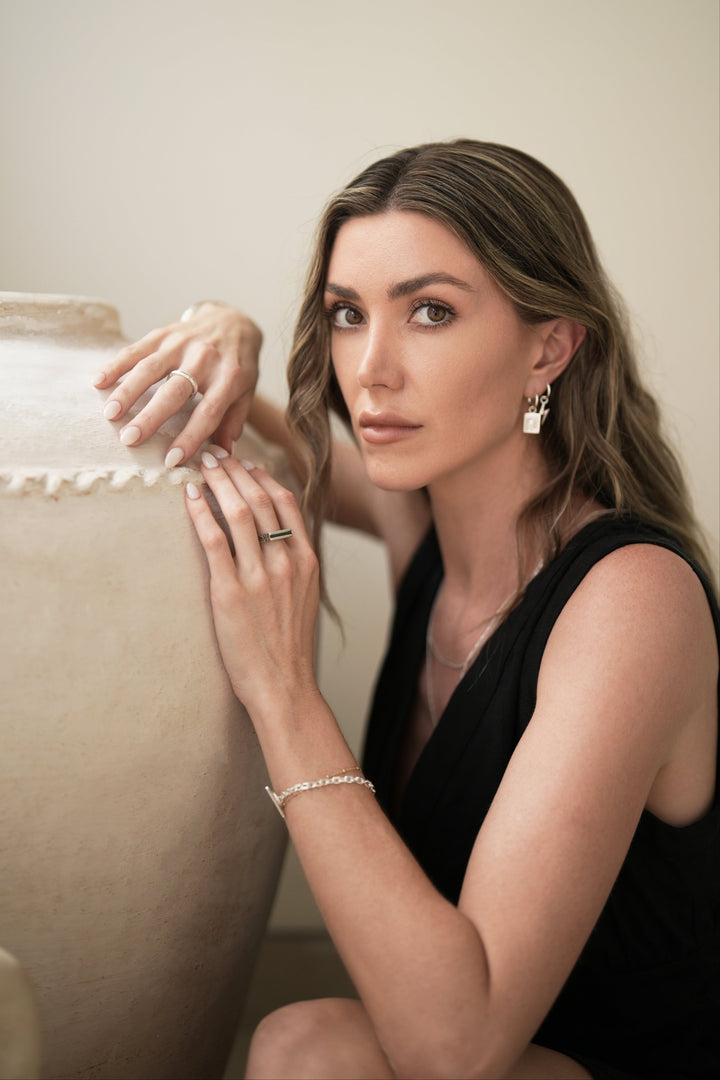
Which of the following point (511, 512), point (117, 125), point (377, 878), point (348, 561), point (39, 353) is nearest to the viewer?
point (377, 878)

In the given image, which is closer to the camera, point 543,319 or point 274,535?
point 274,535

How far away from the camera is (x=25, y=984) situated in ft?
2.68

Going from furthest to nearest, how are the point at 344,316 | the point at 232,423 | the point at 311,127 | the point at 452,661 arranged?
the point at 311,127 → the point at 452,661 → the point at 344,316 → the point at 232,423

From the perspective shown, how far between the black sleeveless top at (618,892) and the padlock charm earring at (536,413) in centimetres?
18

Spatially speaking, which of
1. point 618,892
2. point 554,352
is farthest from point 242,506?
point 618,892

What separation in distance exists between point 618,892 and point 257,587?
67 centimetres

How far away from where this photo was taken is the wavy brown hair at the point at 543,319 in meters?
1.29

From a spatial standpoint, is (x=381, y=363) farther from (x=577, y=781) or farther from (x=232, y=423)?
(x=577, y=781)

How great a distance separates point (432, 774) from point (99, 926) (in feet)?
1.74

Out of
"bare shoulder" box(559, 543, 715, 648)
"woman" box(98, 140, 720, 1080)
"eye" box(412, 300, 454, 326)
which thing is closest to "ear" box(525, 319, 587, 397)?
"woman" box(98, 140, 720, 1080)

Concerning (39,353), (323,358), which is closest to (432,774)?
(323,358)

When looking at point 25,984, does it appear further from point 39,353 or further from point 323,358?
point 323,358

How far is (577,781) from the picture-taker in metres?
1.01

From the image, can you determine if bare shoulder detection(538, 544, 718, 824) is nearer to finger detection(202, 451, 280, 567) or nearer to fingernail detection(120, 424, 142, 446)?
finger detection(202, 451, 280, 567)
